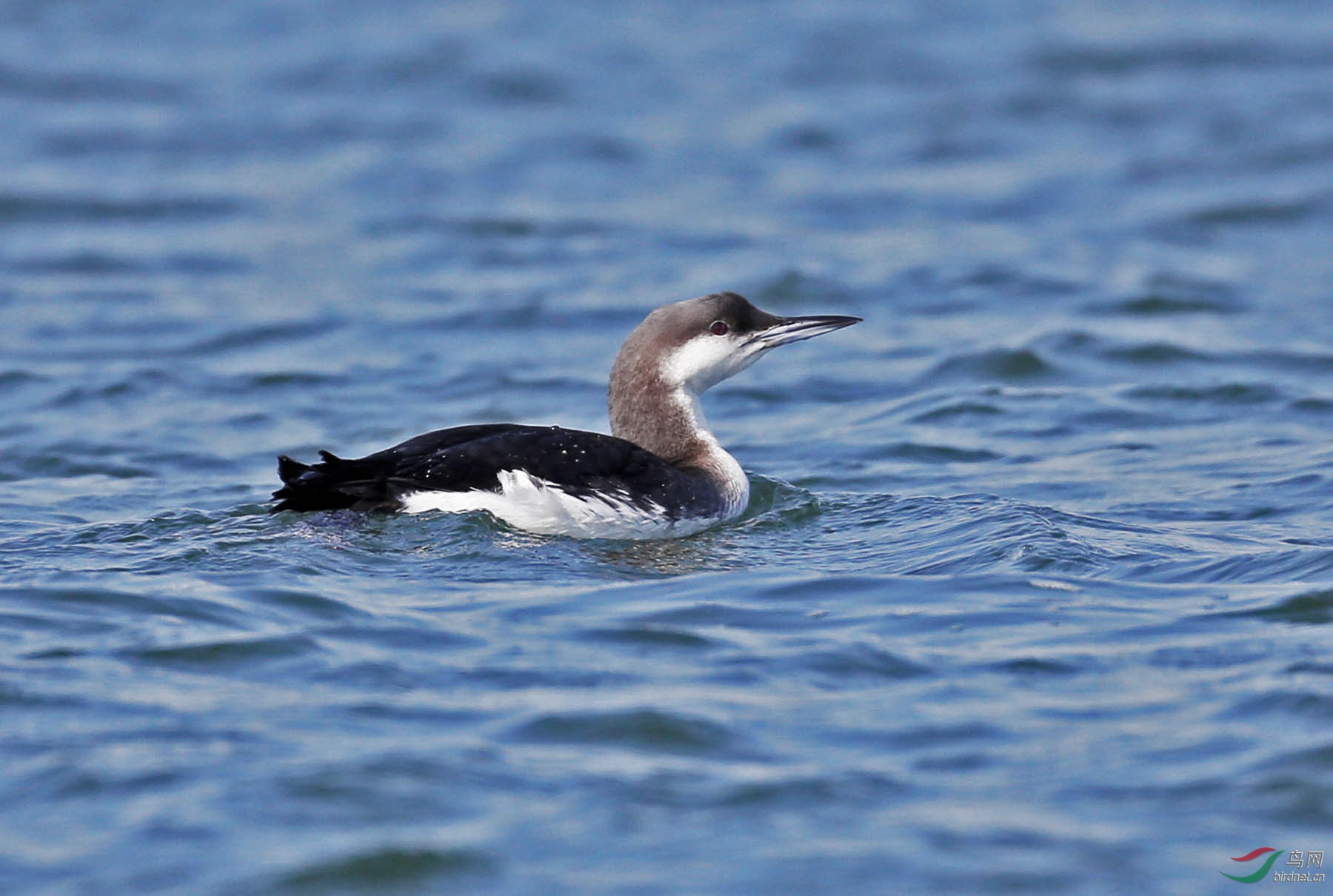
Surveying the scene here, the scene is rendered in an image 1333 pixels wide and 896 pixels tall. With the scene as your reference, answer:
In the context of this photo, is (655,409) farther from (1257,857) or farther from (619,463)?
(1257,857)

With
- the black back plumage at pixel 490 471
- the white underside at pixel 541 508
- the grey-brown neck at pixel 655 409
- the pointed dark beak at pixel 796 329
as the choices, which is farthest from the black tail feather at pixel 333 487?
the pointed dark beak at pixel 796 329

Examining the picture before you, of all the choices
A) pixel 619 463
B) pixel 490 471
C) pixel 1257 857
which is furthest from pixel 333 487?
pixel 1257 857

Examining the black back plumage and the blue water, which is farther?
the black back plumage

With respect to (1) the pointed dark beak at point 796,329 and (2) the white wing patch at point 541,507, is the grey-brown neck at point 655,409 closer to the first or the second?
(1) the pointed dark beak at point 796,329

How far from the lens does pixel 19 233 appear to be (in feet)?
46.7

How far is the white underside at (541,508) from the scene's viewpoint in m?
6.98

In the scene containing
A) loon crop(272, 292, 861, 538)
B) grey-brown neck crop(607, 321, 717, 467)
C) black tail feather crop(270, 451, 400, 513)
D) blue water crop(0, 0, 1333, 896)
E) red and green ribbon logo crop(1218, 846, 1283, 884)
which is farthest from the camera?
grey-brown neck crop(607, 321, 717, 467)

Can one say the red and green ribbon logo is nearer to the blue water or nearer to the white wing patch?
the blue water

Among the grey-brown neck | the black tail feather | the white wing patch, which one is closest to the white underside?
the white wing patch

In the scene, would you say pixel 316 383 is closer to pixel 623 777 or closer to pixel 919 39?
pixel 623 777

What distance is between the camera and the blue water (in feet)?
14.9

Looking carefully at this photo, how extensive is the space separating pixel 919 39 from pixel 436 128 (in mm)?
5293

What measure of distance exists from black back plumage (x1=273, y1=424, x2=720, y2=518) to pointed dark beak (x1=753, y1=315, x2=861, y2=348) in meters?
0.87

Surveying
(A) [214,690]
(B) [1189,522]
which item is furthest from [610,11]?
(A) [214,690]
